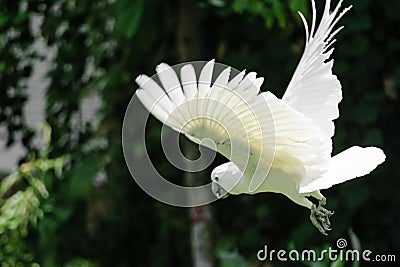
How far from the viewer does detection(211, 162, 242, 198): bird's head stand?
0.61 m

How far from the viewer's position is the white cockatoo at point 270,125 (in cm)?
58

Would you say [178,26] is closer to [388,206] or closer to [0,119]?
[0,119]

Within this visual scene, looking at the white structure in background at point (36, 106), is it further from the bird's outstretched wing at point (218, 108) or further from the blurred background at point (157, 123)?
the bird's outstretched wing at point (218, 108)

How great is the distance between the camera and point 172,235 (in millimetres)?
2068

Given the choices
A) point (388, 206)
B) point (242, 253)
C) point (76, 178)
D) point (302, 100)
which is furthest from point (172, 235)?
point (302, 100)

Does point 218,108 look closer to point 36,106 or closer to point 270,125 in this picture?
point 270,125

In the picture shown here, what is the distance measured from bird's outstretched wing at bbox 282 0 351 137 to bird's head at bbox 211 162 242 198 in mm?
68
